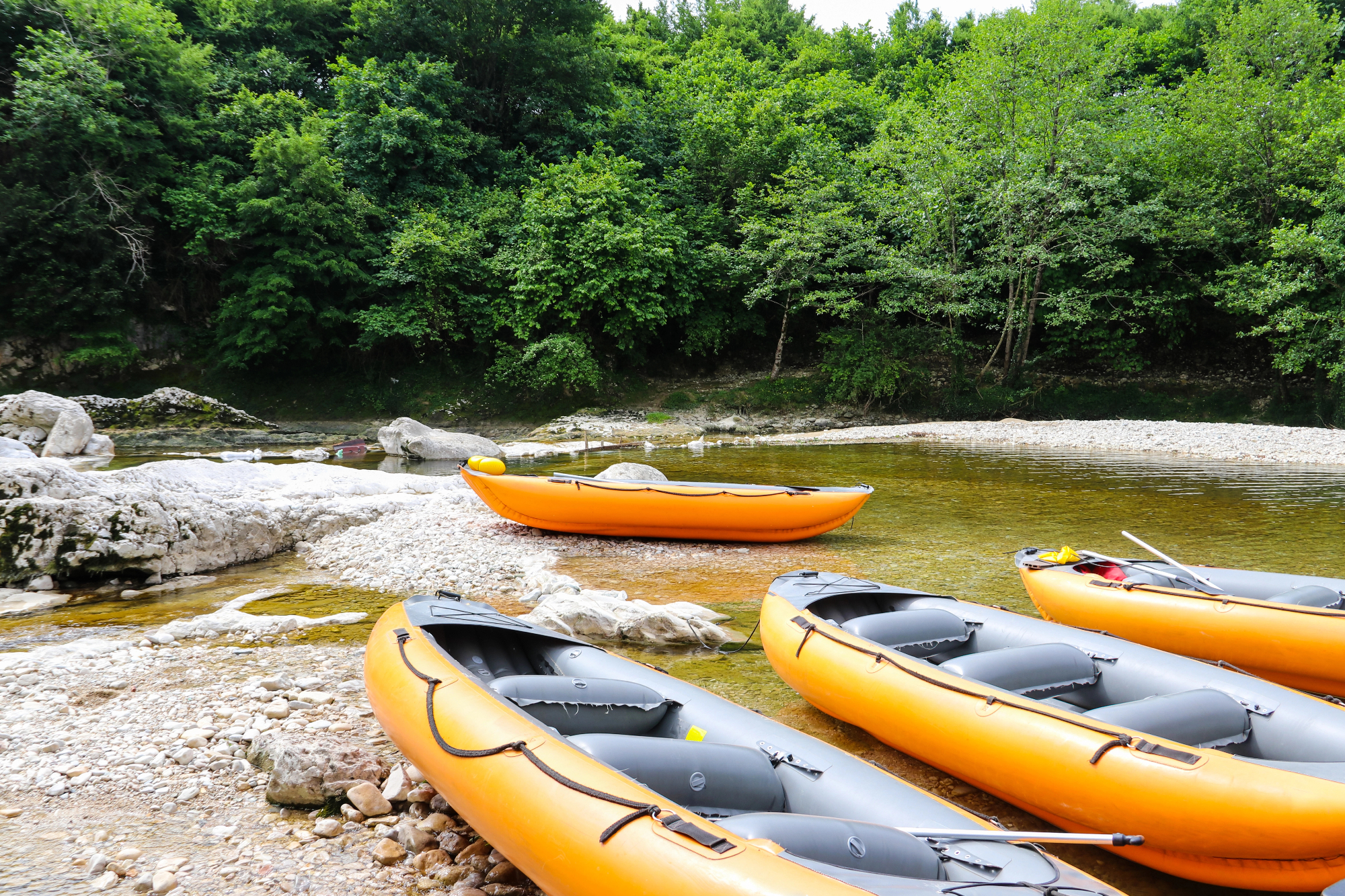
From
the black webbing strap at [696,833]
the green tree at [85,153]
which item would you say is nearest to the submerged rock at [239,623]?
the black webbing strap at [696,833]

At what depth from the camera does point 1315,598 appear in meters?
3.83

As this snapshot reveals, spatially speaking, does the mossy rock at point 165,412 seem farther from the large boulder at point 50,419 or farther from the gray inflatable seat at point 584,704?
the gray inflatable seat at point 584,704

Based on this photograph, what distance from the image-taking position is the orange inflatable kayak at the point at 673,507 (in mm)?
6867

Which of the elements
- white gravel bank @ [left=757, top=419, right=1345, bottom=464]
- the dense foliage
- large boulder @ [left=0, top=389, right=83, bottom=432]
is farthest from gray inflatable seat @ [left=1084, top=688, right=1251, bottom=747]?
the dense foliage

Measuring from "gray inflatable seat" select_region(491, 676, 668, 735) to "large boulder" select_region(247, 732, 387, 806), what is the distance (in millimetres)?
640

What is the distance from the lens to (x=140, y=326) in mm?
19406

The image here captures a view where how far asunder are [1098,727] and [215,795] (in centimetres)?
320

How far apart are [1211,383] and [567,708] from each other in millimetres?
21986

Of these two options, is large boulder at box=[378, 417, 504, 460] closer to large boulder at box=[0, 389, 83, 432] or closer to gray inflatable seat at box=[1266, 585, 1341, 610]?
large boulder at box=[0, 389, 83, 432]

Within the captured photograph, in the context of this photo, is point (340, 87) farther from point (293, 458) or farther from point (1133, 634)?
point (1133, 634)

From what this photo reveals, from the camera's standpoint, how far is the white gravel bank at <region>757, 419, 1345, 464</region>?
477 inches

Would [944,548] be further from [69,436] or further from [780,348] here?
[69,436]

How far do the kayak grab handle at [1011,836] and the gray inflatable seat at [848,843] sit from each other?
0.22 ft

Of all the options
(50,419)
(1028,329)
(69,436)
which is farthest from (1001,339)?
(50,419)
